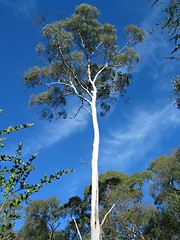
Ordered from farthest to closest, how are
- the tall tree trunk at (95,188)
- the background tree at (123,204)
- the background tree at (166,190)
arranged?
the background tree at (123,204), the background tree at (166,190), the tall tree trunk at (95,188)

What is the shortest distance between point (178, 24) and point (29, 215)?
2465 cm

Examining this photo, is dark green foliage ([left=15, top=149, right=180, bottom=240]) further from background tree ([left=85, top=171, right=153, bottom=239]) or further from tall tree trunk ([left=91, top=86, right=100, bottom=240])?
tall tree trunk ([left=91, top=86, right=100, bottom=240])

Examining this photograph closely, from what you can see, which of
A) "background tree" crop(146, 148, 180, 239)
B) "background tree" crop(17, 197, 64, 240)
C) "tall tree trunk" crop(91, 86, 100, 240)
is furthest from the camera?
"background tree" crop(17, 197, 64, 240)

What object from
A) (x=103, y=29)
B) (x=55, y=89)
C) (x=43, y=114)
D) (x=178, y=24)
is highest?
(x=103, y=29)

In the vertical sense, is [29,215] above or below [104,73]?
below

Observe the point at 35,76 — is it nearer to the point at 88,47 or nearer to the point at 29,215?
the point at 88,47

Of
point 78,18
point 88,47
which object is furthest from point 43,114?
point 78,18

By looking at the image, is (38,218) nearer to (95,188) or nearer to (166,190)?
(166,190)

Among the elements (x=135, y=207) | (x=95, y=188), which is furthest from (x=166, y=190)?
(x=95, y=188)

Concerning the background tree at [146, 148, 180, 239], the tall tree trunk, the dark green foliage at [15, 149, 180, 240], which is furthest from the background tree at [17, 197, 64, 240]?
the tall tree trunk

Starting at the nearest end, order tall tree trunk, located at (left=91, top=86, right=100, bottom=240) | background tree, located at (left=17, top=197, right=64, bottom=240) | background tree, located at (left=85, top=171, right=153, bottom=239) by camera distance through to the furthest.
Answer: tall tree trunk, located at (left=91, top=86, right=100, bottom=240) < background tree, located at (left=85, top=171, right=153, bottom=239) < background tree, located at (left=17, top=197, right=64, bottom=240)

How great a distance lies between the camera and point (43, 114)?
44.9 feet

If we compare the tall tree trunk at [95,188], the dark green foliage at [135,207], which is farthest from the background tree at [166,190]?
the tall tree trunk at [95,188]

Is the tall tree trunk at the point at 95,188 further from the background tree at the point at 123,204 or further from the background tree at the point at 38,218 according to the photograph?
the background tree at the point at 38,218
